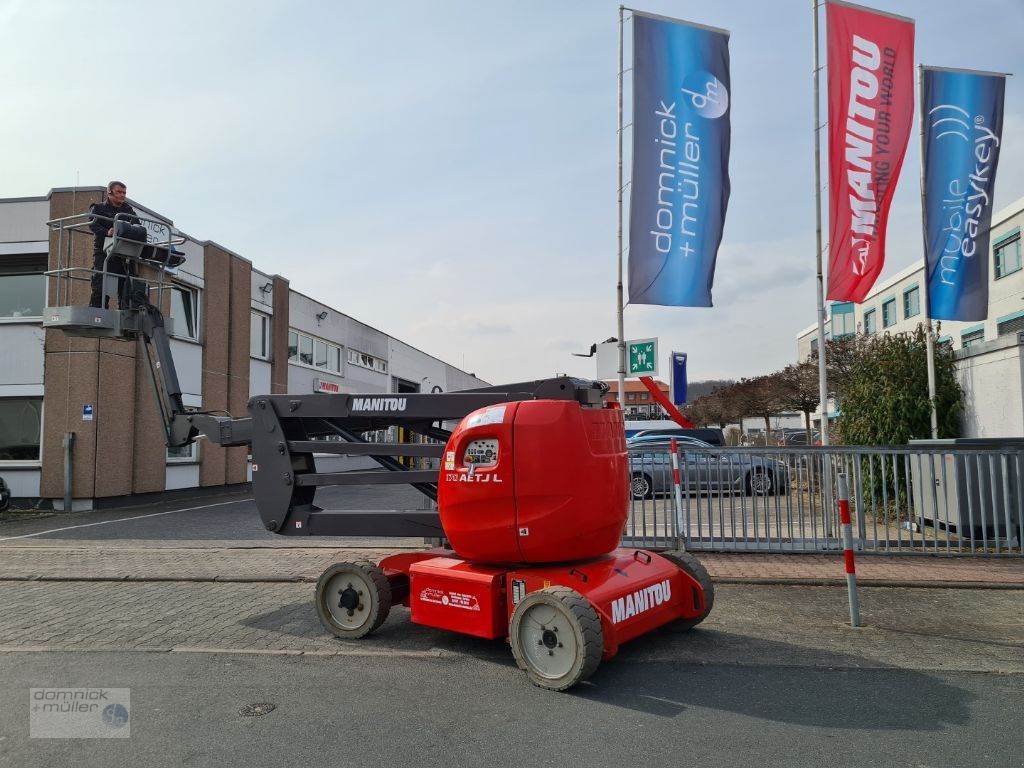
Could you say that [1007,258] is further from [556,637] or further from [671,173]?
[556,637]

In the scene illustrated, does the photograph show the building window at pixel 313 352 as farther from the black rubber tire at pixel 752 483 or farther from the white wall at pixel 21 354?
the black rubber tire at pixel 752 483

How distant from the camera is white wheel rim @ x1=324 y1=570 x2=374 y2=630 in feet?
17.8

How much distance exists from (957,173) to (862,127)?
1.90 meters

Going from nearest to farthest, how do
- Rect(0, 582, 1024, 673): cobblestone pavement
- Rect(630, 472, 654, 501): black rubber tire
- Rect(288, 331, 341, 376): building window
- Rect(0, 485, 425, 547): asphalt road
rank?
Rect(0, 582, 1024, 673): cobblestone pavement, Rect(630, 472, 654, 501): black rubber tire, Rect(0, 485, 425, 547): asphalt road, Rect(288, 331, 341, 376): building window

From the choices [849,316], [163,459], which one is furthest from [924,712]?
[849,316]

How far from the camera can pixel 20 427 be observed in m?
16.3

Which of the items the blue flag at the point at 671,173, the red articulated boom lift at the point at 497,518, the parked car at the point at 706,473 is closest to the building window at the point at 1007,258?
the blue flag at the point at 671,173

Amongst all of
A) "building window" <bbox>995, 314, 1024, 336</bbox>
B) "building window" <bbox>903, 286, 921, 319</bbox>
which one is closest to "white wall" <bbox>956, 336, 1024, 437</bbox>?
"building window" <bbox>995, 314, 1024, 336</bbox>

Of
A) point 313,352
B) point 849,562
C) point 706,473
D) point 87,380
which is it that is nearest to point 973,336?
point 313,352

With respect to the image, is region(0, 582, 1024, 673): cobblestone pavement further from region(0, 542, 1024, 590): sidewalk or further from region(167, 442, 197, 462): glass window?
region(167, 442, 197, 462): glass window

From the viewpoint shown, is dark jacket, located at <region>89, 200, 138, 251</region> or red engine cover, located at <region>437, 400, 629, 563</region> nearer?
red engine cover, located at <region>437, 400, 629, 563</region>

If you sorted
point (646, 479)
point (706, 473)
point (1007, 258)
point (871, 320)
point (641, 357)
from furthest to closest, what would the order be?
point (871, 320) → point (1007, 258) → point (641, 357) → point (646, 479) → point (706, 473)

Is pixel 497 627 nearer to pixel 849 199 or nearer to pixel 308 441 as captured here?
pixel 308 441

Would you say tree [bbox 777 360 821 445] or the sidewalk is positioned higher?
tree [bbox 777 360 821 445]
